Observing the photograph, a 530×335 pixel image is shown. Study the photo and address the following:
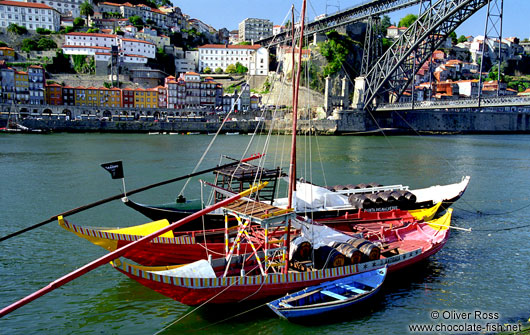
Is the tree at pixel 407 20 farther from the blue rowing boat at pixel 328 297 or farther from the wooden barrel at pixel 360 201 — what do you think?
the blue rowing boat at pixel 328 297

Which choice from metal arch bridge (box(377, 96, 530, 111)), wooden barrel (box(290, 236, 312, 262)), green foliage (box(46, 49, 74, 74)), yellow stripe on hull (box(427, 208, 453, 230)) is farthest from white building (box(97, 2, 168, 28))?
wooden barrel (box(290, 236, 312, 262))

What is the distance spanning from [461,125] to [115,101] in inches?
2051

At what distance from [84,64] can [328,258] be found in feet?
A: 238

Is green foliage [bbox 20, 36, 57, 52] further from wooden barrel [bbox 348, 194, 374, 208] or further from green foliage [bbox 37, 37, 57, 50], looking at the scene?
wooden barrel [bbox 348, 194, 374, 208]

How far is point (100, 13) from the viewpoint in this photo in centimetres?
9044

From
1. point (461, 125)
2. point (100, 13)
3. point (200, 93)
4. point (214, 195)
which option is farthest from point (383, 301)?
point (100, 13)

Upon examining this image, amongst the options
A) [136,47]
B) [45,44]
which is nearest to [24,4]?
[45,44]

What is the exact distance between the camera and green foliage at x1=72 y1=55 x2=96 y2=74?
72188 millimetres

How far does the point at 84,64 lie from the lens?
72.7 metres

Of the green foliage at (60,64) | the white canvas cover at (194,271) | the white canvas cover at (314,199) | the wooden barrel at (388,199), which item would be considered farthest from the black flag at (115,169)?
the green foliage at (60,64)

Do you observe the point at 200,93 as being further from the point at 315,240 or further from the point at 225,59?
the point at 315,240

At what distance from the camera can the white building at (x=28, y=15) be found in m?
79.2

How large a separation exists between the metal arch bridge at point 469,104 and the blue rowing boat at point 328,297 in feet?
127

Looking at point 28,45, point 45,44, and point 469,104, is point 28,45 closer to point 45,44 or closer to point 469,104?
point 45,44
